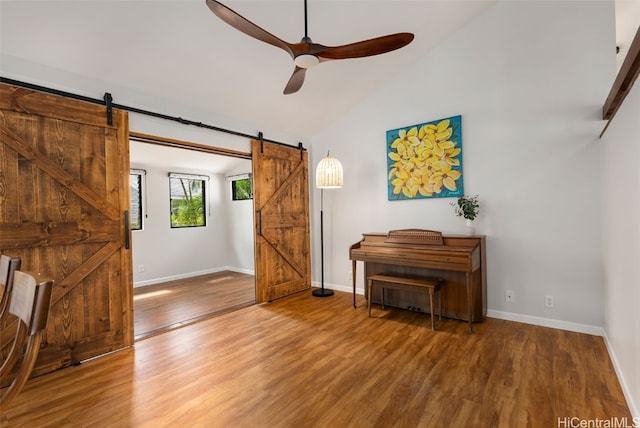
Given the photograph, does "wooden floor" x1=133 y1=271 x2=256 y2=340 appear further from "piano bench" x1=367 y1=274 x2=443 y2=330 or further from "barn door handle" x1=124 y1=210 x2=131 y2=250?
"piano bench" x1=367 y1=274 x2=443 y2=330

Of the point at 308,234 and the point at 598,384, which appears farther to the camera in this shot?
the point at 308,234

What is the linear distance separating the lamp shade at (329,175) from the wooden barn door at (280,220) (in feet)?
2.35

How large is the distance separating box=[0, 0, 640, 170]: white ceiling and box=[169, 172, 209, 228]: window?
2631 millimetres

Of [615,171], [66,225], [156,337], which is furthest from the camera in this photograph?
[156,337]

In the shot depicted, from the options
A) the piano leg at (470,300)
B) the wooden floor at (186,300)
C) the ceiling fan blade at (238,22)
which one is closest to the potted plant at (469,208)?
the piano leg at (470,300)

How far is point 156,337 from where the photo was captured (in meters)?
3.09

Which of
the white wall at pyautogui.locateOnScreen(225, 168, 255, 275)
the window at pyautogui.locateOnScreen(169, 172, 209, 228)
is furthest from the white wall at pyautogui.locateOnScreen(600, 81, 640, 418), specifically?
the window at pyautogui.locateOnScreen(169, 172, 209, 228)

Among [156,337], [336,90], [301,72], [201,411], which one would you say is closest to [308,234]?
[336,90]

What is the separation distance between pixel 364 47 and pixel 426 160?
204cm

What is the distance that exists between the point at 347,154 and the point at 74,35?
322 cm

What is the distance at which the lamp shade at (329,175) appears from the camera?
157 inches

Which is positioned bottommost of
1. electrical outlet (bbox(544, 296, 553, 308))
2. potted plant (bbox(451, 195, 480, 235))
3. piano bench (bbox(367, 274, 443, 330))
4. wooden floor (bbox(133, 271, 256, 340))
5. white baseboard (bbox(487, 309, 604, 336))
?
wooden floor (bbox(133, 271, 256, 340))

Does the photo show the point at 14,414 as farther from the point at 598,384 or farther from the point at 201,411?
the point at 598,384

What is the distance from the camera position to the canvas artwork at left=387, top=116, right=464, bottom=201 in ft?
12.0
